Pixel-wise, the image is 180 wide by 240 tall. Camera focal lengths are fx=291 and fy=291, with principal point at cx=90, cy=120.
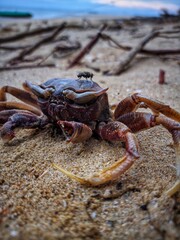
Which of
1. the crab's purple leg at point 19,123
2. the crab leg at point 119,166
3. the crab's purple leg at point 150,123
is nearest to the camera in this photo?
the crab leg at point 119,166

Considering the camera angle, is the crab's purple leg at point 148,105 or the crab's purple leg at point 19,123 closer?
the crab's purple leg at point 148,105

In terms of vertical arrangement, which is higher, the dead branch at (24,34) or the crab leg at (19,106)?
the dead branch at (24,34)

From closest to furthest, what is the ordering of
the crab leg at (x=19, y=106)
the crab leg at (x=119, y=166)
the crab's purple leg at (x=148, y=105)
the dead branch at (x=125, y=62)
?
1. the crab leg at (x=119, y=166)
2. the crab's purple leg at (x=148, y=105)
3. the crab leg at (x=19, y=106)
4. the dead branch at (x=125, y=62)

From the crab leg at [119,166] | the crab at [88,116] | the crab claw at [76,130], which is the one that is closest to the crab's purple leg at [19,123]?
the crab at [88,116]

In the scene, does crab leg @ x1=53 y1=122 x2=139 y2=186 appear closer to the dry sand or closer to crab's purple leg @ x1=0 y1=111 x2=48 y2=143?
the dry sand

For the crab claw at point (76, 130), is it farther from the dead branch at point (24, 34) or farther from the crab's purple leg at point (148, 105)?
the dead branch at point (24, 34)

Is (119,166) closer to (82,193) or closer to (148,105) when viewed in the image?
(82,193)

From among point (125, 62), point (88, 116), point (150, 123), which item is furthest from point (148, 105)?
point (125, 62)

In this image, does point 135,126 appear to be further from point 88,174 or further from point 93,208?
point 93,208

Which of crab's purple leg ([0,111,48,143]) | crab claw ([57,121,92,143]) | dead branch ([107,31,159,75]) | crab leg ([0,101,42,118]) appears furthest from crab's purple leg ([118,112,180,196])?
dead branch ([107,31,159,75])
